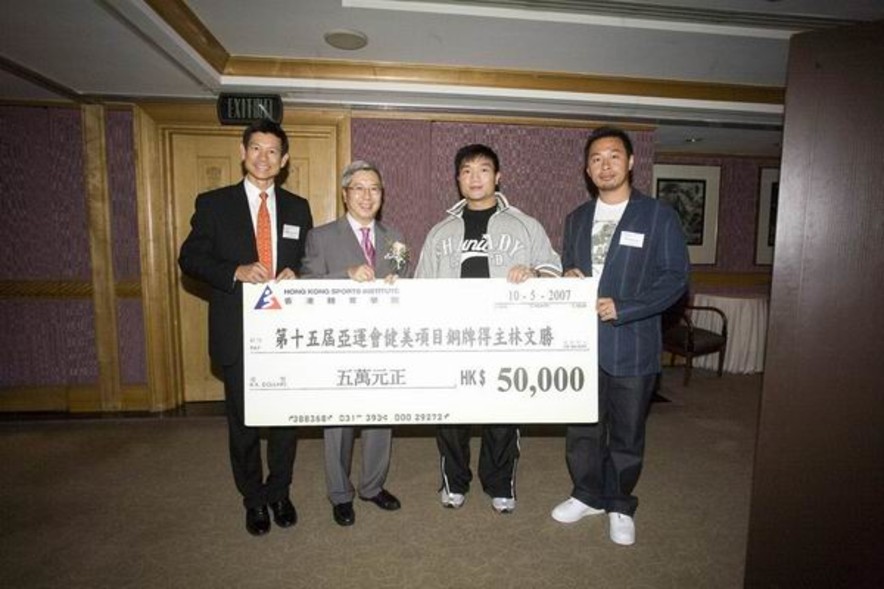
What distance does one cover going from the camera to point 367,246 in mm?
2236

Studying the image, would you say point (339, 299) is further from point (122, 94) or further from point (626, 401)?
point (122, 94)

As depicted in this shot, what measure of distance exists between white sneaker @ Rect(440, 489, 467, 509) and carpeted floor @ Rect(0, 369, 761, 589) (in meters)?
0.04

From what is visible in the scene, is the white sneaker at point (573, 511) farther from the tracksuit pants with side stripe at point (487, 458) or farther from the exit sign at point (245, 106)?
the exit sign at point (245, 106)

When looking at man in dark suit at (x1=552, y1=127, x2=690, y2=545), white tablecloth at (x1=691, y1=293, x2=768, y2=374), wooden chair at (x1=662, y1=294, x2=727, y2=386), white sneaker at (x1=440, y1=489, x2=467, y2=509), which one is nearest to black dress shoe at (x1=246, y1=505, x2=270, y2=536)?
white sneaker at (x1=440, y1=489, x2=467, y2=509)

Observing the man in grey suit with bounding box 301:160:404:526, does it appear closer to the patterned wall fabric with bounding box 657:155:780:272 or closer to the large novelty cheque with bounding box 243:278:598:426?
the large novelty cheque with bounding box 243:278:598:426

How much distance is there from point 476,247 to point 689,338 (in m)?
3.49

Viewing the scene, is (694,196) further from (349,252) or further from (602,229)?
(349,252)

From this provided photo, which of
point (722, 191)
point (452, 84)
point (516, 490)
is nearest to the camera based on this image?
point (516, 490)

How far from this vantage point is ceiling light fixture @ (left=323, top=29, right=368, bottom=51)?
2.90m

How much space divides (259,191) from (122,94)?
93.4 inches

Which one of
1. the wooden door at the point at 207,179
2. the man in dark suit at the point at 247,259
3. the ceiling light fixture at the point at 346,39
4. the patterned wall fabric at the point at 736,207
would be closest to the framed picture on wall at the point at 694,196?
the patterned wall fabric at the point at 736,207

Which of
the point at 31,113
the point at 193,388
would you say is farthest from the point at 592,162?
the point at 31,113

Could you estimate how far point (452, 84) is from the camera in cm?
360

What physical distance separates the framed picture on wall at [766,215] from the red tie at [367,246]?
610cm
